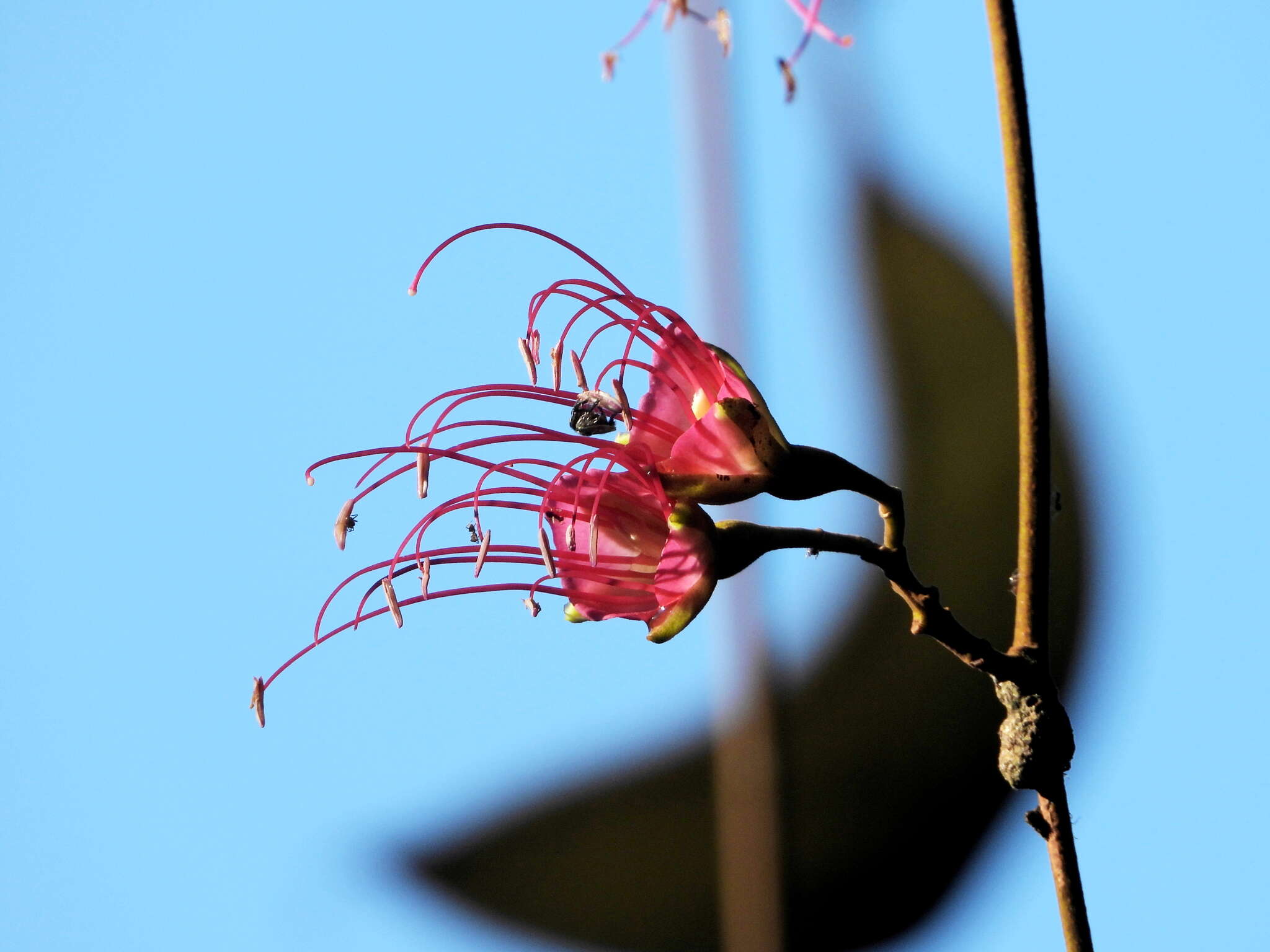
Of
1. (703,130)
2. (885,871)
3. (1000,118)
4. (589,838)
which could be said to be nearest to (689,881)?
(589,838)

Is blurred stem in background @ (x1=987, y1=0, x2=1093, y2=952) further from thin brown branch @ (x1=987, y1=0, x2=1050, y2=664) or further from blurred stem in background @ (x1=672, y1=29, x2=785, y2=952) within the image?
blurred stem in background @ (x1=672, y1=29, x2=785, y2=952)

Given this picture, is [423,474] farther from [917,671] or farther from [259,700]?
[917,671]

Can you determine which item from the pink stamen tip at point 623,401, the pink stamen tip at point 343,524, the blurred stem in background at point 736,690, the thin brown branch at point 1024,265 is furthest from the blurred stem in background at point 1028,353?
the blurred stem in background at point 736,690

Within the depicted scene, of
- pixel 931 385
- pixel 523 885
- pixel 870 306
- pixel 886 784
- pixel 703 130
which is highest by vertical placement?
pixel 703 130

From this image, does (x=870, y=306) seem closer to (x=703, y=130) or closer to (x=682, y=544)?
(x=703, y=130)

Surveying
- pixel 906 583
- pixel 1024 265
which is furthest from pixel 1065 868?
pixel 1024 265

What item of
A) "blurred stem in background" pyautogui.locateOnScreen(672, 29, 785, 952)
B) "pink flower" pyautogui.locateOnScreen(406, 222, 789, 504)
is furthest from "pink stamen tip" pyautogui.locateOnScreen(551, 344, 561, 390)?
"blurred stem in background" pyautogui.locateOnScreen(672, 29, 785, 952)
